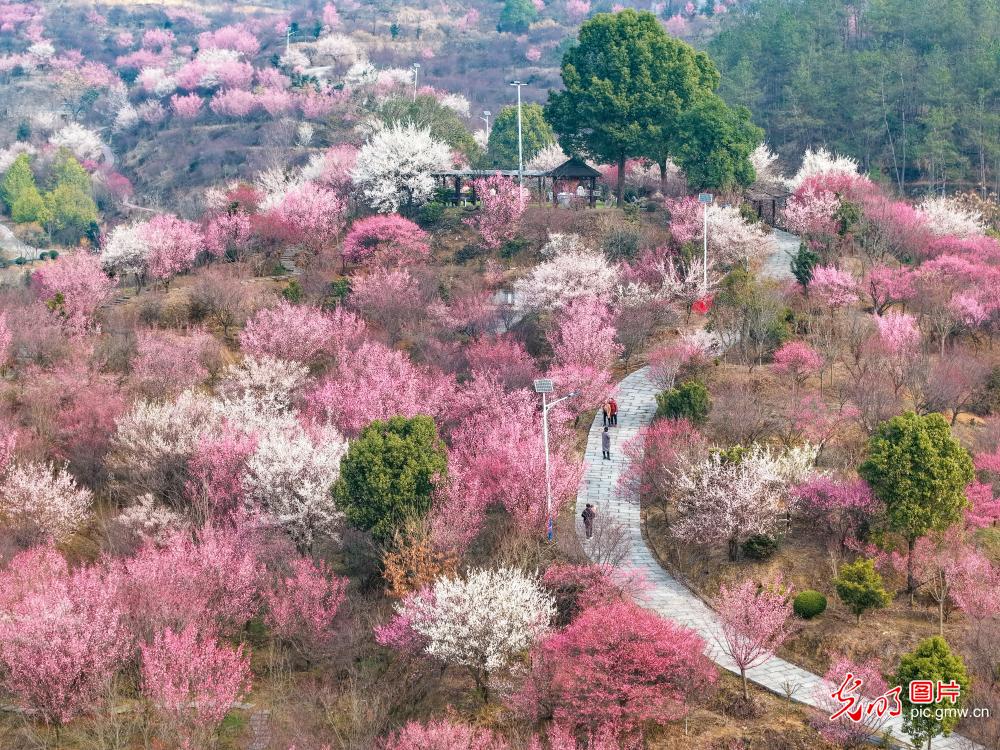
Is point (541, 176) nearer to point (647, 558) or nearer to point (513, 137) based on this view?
point (513, 137)

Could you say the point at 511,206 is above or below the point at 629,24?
below

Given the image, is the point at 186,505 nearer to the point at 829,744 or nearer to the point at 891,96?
the point at 829,744

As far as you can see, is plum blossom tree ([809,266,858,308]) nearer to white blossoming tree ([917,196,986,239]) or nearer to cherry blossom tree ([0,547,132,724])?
white blossoming tree ([917,196,986,239])

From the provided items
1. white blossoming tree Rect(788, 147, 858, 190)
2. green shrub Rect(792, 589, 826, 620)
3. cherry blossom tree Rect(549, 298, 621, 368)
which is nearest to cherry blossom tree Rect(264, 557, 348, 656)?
green shrub Rect(792, 589, 826, 620)

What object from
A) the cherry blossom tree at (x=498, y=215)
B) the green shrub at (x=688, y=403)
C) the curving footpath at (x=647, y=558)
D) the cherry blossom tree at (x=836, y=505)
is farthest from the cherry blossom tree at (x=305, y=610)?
the cherry blossom tree at (x=498, y=215)

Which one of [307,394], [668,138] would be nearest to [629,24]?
[668,138]

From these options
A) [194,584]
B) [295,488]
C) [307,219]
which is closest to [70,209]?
[307,219]

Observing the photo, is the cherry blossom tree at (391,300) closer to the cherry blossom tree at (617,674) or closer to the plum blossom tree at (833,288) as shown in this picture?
the plum blossom tree at (833,288)
